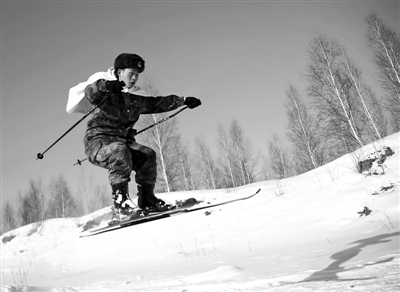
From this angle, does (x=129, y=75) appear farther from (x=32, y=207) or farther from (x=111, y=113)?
(x=32, y=207)

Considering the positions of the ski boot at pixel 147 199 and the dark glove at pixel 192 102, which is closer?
the ski boot at pixel 147 199

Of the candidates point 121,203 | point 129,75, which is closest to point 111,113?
point 129,75

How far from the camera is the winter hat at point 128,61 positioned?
234 cm

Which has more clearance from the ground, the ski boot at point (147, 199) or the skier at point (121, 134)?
the skier at point (121, 134)

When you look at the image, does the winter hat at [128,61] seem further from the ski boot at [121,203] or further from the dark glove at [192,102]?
the ski boot at [121,203]

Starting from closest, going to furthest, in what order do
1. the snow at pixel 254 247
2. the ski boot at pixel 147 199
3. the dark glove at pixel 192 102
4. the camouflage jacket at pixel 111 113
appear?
the camouflage jacket at pixel 111 113
the snow at pixel 254 247
the ski boot at pixel 147 199
the dark glove at pixel 192 102

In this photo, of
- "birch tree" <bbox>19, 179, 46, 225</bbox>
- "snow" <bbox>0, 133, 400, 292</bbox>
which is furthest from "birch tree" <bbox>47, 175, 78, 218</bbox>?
"snow" <bbox>0, 133, 400, 292</bbox>

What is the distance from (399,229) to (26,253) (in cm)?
1048

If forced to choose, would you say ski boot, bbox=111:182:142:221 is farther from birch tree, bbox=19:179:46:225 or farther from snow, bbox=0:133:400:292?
birch tree, bbox=19:179:46:225

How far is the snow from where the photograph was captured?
2.28m

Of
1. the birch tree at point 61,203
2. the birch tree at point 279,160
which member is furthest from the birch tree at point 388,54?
the birch tree at point 61,203

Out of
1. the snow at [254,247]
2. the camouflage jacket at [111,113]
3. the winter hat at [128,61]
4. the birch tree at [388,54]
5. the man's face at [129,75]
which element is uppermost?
the birch tree at [388,54]

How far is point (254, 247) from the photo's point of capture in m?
4.59

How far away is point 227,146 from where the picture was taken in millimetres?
25406
